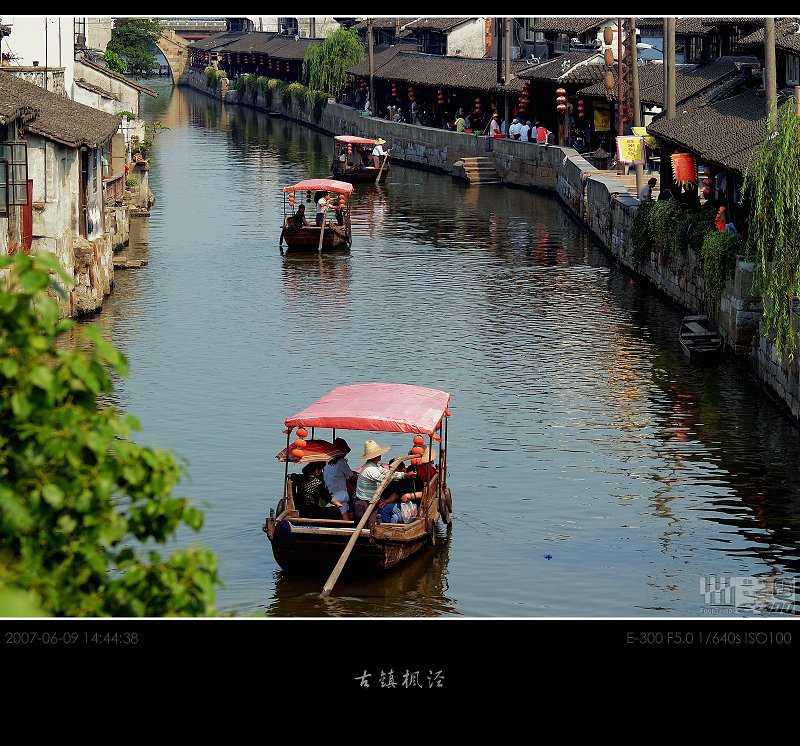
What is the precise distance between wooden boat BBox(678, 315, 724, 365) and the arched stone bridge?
11557 centimetres

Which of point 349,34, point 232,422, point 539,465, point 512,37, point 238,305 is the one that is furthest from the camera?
point 349,34

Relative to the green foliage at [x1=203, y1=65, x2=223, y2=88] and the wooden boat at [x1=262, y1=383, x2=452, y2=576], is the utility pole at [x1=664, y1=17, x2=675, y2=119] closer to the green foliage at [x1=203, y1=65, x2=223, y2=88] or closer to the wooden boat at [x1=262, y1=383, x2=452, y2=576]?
the wooden boat at [x1=262, y1=383, x2=452, y2=576]

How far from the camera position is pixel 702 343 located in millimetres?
29844

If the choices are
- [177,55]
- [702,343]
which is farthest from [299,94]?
[702,343]

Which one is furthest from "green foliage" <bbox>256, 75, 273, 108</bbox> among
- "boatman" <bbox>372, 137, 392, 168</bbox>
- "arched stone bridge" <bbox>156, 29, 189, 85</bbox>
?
"boatman" <bbox>372, 137, 392, 168</bbox>

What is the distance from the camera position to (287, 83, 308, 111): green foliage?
91.7 metres

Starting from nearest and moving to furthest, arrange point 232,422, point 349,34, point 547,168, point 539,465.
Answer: point 539,465 < point 232,422 < point 547,168 < point 349,34

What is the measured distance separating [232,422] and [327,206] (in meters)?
20.9

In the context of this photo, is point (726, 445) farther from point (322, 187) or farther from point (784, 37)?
point (322, 187)

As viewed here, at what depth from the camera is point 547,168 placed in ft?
190

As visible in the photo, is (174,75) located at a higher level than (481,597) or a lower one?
higher

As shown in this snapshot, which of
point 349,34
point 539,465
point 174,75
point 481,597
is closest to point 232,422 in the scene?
point 539,465

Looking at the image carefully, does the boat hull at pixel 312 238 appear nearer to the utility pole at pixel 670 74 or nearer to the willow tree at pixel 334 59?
the utility pole at pixel 670 74

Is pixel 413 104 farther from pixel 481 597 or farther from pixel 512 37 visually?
pixel 481 597
